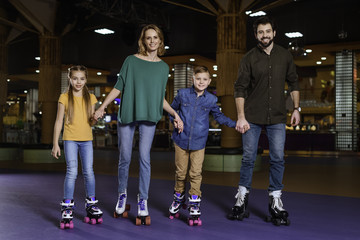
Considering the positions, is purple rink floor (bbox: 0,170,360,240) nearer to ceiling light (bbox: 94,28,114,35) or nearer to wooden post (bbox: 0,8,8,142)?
→ wooden post (bbox: 0,8,8,142)

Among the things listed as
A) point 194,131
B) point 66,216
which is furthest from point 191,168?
point 66,216

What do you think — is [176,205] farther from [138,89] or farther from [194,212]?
[138,89]

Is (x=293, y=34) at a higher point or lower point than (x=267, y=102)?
higher

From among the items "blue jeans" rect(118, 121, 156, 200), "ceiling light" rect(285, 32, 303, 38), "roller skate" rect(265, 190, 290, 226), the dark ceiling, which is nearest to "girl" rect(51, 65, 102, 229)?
"blue jeans" rect(118, 121, 156, 200)

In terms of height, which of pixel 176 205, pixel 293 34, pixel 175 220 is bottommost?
pixel 175 220

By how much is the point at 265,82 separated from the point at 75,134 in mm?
1429

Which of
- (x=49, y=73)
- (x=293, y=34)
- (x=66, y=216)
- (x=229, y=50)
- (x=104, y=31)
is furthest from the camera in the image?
(x=104, y=31)

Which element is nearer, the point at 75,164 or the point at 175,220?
the point at 75,164

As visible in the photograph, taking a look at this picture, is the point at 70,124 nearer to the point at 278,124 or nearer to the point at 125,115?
the point at 125,115

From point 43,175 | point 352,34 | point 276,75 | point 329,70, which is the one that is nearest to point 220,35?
point 43,175

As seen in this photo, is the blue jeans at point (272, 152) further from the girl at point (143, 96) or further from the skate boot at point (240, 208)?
the girl at point (143, 96)

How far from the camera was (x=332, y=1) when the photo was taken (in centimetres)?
984

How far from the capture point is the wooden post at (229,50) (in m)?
7.31

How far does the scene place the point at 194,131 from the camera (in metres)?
3.09
